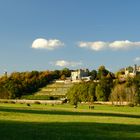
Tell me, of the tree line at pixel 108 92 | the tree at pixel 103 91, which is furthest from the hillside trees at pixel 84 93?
the tree at pixel 103 91

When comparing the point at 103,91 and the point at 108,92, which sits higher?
the point at 103,91

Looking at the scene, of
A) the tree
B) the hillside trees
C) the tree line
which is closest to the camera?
the tree line

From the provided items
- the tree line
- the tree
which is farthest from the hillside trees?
the tree

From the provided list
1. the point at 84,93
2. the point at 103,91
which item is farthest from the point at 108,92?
the point at 84,93

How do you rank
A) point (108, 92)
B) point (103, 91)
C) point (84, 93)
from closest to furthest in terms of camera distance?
point (103, 91)
point (108, 92)
point (84, 93)

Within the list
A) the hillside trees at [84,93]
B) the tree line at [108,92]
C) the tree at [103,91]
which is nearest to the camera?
the tree line at [108,92]

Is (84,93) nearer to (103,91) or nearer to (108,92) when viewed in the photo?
(103,91)

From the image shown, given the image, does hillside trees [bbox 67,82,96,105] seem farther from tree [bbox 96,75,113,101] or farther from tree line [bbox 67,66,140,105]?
tree [bbox 96,75,113,101]

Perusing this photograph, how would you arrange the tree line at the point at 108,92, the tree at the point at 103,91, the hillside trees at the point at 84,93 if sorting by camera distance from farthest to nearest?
the hillside trees at the point at 84,93, the tree at the point at 103,91, the tree line at the point at 108,92

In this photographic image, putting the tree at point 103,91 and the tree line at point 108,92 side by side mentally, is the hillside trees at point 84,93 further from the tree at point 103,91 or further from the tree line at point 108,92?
the tree at point 103,91

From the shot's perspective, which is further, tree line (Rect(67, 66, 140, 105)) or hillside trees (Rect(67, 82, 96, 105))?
hillside trees (Rect(67, 82, 96, 105))

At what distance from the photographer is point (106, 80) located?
173 meters

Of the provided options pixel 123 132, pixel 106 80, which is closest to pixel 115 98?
pixel 106 80

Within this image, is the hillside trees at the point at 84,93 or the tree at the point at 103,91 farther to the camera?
the hillside trees at the point at 84,93
